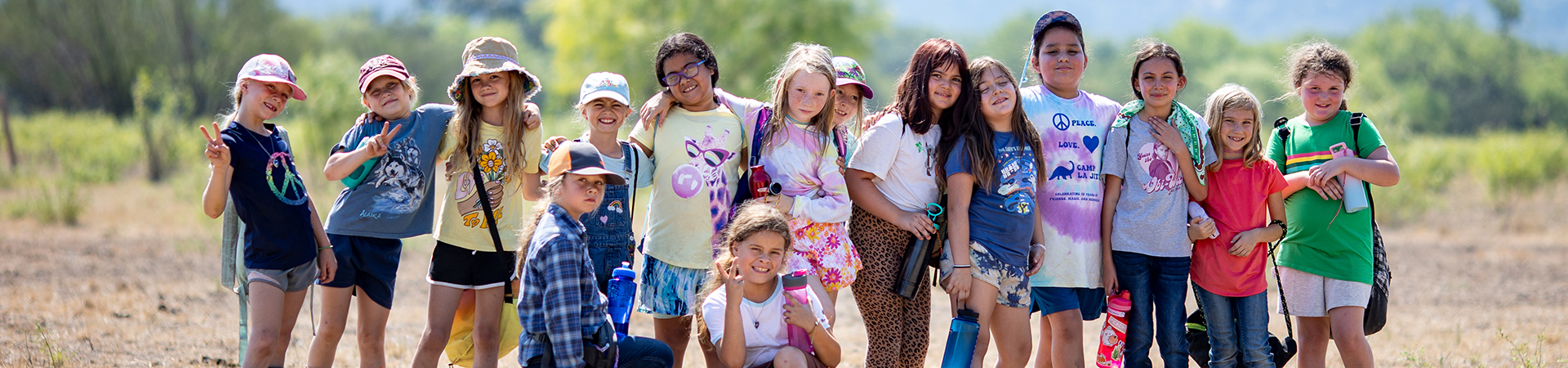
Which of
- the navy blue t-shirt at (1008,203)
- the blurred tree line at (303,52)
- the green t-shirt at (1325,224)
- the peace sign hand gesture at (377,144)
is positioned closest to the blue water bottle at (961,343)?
the navy blue t-shirt at (1008,203)

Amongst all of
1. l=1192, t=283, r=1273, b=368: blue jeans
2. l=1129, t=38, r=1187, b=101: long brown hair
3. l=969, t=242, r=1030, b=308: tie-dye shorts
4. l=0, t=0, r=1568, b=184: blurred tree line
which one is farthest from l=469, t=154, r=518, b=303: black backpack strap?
l=0, t=0, r=1568, b=184: blurred tree line

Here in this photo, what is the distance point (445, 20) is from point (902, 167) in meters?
80.2

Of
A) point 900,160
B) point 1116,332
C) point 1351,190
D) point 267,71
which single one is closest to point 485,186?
point 267,71

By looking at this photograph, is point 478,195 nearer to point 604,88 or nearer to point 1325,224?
point 604,88

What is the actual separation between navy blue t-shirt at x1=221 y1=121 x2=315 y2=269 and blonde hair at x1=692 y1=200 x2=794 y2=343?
59.5 inches

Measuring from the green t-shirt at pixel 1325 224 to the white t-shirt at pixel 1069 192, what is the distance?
0.86m

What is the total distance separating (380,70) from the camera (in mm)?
3725

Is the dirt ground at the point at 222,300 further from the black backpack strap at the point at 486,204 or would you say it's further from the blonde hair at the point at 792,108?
the blonde hair at the point at 792,108

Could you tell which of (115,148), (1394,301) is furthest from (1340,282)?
(115,148)

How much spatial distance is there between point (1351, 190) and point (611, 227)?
2.98 metres

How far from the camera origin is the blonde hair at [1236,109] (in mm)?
3830

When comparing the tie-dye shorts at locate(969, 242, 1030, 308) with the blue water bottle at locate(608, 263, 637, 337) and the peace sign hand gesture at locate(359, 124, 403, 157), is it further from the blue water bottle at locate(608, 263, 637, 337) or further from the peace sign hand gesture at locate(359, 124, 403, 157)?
the peace sign hand gesture at locate(359, 124, 403, 157)

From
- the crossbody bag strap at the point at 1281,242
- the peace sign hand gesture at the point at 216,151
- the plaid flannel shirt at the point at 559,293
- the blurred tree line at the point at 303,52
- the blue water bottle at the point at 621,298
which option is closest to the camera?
the plaid flannel shirt at the point at 559,293

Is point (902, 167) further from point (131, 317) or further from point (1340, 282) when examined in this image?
point (131, 317)
